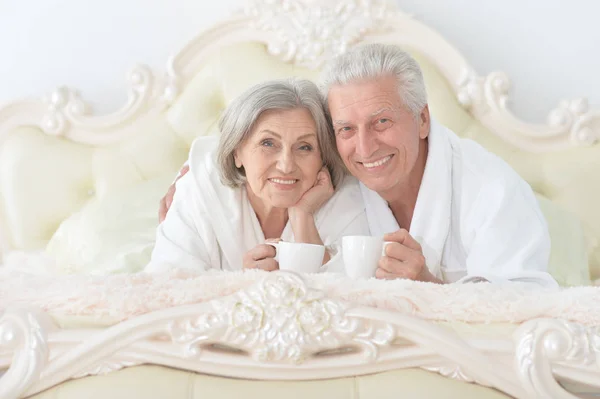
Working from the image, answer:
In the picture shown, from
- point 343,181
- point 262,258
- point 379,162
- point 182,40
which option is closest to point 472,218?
point 379,162

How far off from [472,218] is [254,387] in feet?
2.53

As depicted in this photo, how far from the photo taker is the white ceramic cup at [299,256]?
1313 mm

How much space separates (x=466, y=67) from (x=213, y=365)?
167 centimetres

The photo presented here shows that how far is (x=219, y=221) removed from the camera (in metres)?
1.66

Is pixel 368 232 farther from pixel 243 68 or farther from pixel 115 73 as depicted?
pixel 115 73

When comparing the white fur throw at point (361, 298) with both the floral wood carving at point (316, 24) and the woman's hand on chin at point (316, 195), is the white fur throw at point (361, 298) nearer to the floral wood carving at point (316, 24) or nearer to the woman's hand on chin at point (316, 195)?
the woman's hand on chin at point (316, 195)

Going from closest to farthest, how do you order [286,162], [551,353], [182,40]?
[551,353] → [286,162] → [182,40]

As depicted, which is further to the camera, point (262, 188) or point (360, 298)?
point (262, 188)

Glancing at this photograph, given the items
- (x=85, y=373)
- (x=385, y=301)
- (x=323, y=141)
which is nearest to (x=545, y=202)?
(x=323, y=141)

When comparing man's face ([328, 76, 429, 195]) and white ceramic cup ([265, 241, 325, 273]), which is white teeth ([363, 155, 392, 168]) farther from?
Answer: white ceramic cup ([265, 241, 325, 273])

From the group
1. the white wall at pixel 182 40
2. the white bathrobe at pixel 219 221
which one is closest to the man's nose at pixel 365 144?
the white bathrobe at pixel 219 221

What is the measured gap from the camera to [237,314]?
0.95 metres

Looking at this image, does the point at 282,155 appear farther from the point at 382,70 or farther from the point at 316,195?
the point at 382,70

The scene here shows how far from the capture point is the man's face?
1.54 metres
